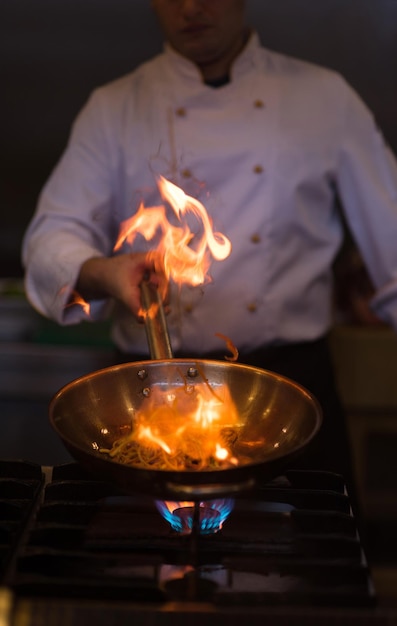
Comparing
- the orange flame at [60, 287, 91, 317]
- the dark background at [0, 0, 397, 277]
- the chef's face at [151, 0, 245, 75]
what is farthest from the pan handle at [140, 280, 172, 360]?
the dark background at [0, 0, 397, 277]

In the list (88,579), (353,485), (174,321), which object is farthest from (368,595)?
(174,321)

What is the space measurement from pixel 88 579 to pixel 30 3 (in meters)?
2.22

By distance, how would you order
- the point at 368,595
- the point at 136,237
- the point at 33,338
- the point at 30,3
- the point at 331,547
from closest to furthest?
1. the point at 368,595
2. the point at 331,547
3. the point at 136,237
4. the point at 33,338
5. the point at 30,3

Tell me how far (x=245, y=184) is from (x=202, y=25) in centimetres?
39

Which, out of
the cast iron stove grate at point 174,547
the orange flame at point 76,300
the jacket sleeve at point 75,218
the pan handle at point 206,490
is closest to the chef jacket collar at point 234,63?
the jacket sleeve at point 75,218

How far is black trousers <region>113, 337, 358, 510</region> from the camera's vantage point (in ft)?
6.05

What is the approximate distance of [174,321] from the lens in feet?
6.30

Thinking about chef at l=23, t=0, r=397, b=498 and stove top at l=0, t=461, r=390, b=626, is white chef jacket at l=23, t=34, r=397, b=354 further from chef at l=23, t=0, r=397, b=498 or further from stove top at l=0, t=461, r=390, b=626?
stove top at l=0, t=461, r=390, b=626

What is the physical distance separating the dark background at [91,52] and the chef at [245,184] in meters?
0.71

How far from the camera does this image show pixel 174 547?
1.05 m

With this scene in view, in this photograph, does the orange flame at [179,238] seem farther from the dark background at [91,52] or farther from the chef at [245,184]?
the dark background at [91,52]

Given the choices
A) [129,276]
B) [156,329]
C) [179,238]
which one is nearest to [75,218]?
[179,238]

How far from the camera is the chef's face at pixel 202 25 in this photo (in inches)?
71.0

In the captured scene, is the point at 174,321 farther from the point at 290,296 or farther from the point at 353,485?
the point at 353,485
